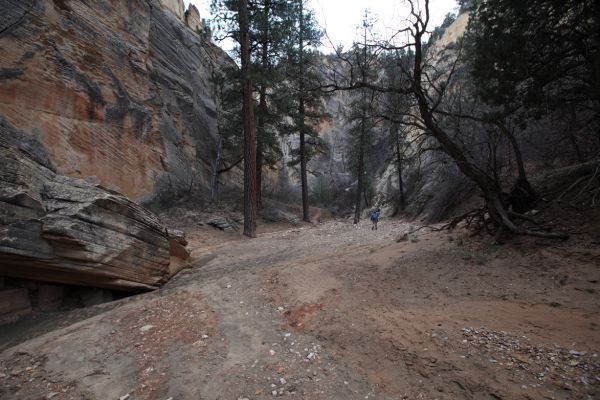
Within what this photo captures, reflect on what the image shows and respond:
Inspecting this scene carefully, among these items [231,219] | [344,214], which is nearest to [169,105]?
[231,219]

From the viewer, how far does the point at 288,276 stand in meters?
5.86

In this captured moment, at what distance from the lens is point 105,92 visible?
12797mm

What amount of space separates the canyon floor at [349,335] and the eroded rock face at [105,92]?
7444 millimetres

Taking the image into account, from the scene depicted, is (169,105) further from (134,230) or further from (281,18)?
(134,230)

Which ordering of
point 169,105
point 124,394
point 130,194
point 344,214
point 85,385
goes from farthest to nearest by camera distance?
point 344,214 < point 169,105 < point 130,194 < point 85,385 < point 124,394

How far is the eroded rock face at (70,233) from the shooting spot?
489 cm

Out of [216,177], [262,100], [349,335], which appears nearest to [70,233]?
[349,335]

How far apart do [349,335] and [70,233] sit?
4.49 m

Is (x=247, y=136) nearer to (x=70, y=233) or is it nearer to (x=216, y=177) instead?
(x=216, y=177)

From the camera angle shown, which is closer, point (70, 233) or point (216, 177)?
point (70, 233)

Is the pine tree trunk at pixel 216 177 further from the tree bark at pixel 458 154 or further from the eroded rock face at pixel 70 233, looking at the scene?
the tree bark at pixel 458 154

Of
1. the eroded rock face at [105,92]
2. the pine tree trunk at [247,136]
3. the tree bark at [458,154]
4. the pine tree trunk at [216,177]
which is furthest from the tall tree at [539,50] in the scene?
the pine tree trunk at [216,177]

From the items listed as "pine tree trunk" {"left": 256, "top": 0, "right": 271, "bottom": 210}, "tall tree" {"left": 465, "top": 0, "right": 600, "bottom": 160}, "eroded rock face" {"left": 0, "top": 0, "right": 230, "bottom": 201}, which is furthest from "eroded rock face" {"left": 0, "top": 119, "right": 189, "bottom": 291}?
"pine tree trunk" {"left": 256, "top": 0, "right": 271, "bottom": 210}

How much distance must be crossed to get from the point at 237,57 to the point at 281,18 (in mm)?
2521
